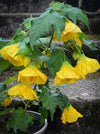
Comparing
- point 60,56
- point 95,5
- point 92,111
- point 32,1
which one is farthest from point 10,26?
point 60,56

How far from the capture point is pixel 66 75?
0.67 meters

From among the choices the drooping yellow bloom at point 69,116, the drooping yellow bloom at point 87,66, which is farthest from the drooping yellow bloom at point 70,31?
the drooping yellow bloom at point 69,116

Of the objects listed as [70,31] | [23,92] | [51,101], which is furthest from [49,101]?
[70,31]

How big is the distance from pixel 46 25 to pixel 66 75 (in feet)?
0.63

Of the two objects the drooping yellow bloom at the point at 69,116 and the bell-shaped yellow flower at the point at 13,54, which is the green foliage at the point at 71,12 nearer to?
the bell-shaped yellow flower at the point at 13,54

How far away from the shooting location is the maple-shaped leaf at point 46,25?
0.62m

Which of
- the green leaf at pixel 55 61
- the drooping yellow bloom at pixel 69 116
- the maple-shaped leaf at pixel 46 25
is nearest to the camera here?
the maple-shaped leaf at pixel 46 25

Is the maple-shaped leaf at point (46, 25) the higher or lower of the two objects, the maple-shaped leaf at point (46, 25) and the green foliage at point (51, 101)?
the higher

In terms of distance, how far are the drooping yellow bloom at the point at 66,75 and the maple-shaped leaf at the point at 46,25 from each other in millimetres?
152

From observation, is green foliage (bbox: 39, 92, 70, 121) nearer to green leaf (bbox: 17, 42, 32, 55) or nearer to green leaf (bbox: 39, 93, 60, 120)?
green leaf (bbox: 39, 93, 60, 120)

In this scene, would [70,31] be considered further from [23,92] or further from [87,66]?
[23,92]

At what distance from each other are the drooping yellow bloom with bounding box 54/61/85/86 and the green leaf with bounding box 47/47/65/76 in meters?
0.03

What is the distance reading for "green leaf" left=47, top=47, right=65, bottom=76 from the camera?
0.74 m

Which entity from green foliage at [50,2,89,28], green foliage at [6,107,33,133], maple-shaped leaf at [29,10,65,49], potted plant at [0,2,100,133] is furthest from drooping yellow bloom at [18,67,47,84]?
green foliage at [6,107,33,133]
